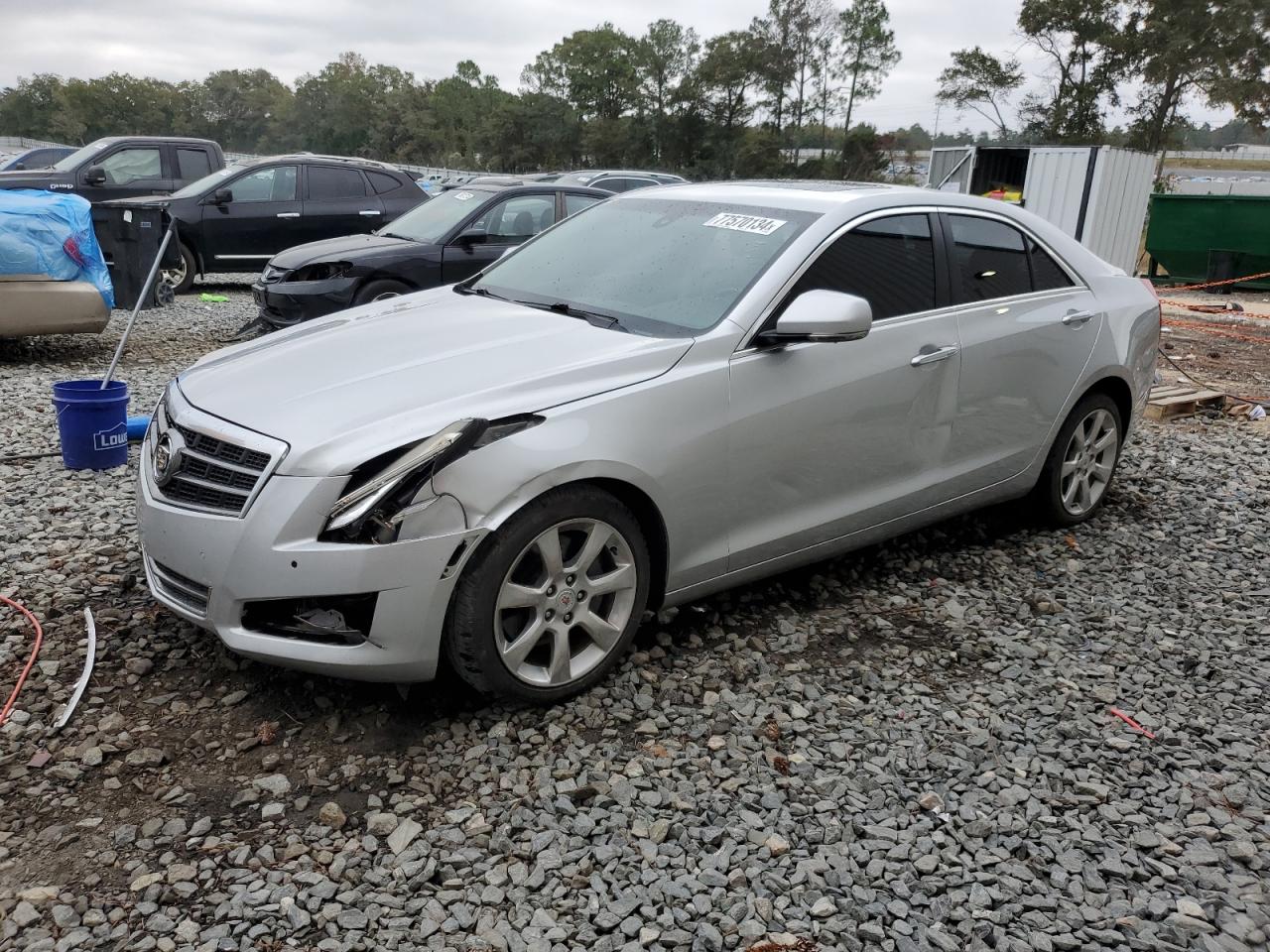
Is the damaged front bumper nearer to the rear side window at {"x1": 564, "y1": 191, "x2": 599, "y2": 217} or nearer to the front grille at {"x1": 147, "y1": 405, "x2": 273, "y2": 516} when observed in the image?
the rear side window at {"x1": 564, "y1": 191, "x2": 599, "y2": 217}

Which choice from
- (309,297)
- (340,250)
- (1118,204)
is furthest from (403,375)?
(1118,204)

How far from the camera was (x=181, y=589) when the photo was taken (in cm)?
321

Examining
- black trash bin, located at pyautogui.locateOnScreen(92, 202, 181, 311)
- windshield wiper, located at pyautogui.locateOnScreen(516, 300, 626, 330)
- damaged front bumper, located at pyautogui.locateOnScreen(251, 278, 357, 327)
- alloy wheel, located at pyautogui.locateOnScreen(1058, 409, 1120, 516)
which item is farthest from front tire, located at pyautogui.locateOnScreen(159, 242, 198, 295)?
alloy wheel, located at pyautogui.locateOnScreen(1058, 409, 1120, 516)

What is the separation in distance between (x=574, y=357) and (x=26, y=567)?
2.68 m

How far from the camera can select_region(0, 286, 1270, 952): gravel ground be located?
253 centimetres

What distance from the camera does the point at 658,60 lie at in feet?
263

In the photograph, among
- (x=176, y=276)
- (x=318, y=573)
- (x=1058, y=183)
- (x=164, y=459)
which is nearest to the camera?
(x=318, y=573)

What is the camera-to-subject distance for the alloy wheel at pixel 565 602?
3.19 m

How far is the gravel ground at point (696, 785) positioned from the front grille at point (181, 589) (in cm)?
39

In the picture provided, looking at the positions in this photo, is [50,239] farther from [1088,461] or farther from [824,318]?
[1088,461]

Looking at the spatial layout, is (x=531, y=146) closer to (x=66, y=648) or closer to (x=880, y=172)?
(x=880, y=172)

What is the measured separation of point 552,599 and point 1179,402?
671 centimetres

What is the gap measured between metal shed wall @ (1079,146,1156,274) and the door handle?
1404cm

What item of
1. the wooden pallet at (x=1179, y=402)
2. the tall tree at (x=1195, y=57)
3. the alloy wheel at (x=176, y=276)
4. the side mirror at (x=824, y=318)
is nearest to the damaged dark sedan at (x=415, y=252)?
the alloy wheel at (x=176, y=276)
